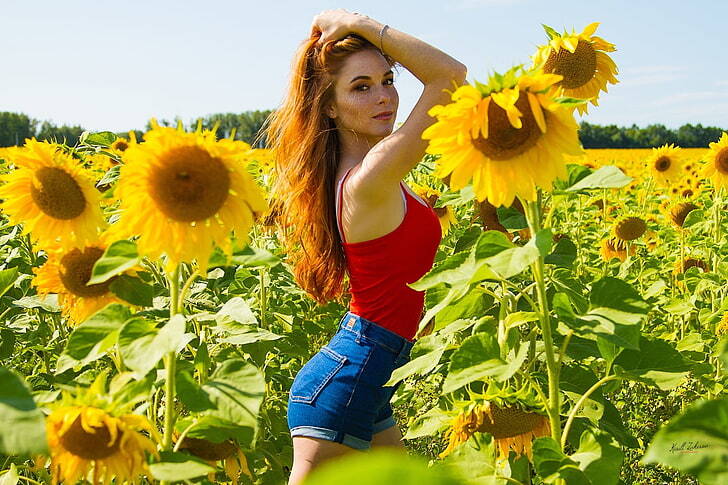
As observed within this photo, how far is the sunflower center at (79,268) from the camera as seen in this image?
170 centimetres

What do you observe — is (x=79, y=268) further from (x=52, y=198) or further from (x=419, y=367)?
(x=419, y=367)

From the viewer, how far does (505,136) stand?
1348 mm

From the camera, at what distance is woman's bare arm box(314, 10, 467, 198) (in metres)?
2.14

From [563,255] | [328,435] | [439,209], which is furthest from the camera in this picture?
[439,209]

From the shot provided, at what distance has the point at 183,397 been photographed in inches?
49.4

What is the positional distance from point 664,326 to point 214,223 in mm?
3362

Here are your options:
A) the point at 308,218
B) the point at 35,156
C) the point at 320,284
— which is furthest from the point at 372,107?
the point at 35,156

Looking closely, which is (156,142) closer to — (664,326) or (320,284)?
(320,284)

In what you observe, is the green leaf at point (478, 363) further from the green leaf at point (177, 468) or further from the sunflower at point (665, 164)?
the sunflower at point (665, 164)

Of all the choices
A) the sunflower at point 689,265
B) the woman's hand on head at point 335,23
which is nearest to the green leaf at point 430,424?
the woman's hand on head at point 335,23

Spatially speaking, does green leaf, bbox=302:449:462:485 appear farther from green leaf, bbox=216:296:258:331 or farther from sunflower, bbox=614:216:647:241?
sunflower, bbox=614:216:647:241

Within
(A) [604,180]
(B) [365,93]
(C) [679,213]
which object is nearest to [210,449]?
(A) [604,180]

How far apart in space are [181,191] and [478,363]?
1.98 ft

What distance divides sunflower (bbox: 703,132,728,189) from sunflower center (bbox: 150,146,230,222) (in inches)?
147
